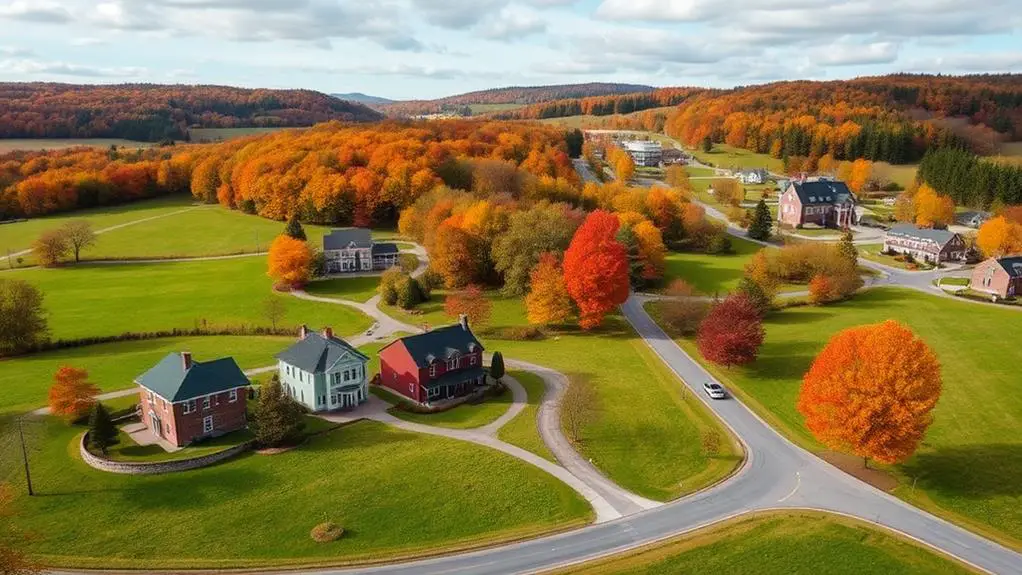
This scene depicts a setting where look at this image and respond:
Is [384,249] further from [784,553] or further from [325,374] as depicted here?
[784,553]

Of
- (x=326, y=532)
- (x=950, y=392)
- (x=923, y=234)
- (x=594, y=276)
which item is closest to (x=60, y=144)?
(x=594, y=276)

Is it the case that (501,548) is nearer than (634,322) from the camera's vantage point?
Yes

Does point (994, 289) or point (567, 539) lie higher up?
point (994, 289)

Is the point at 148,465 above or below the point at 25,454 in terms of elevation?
below

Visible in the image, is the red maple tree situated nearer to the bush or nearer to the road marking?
the road marking

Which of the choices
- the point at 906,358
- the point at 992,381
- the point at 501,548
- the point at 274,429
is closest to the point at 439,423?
the point at 274,429

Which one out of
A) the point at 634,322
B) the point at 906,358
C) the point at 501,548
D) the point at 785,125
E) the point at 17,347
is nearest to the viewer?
the point at 501,548

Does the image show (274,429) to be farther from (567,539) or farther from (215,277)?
(215,277)
